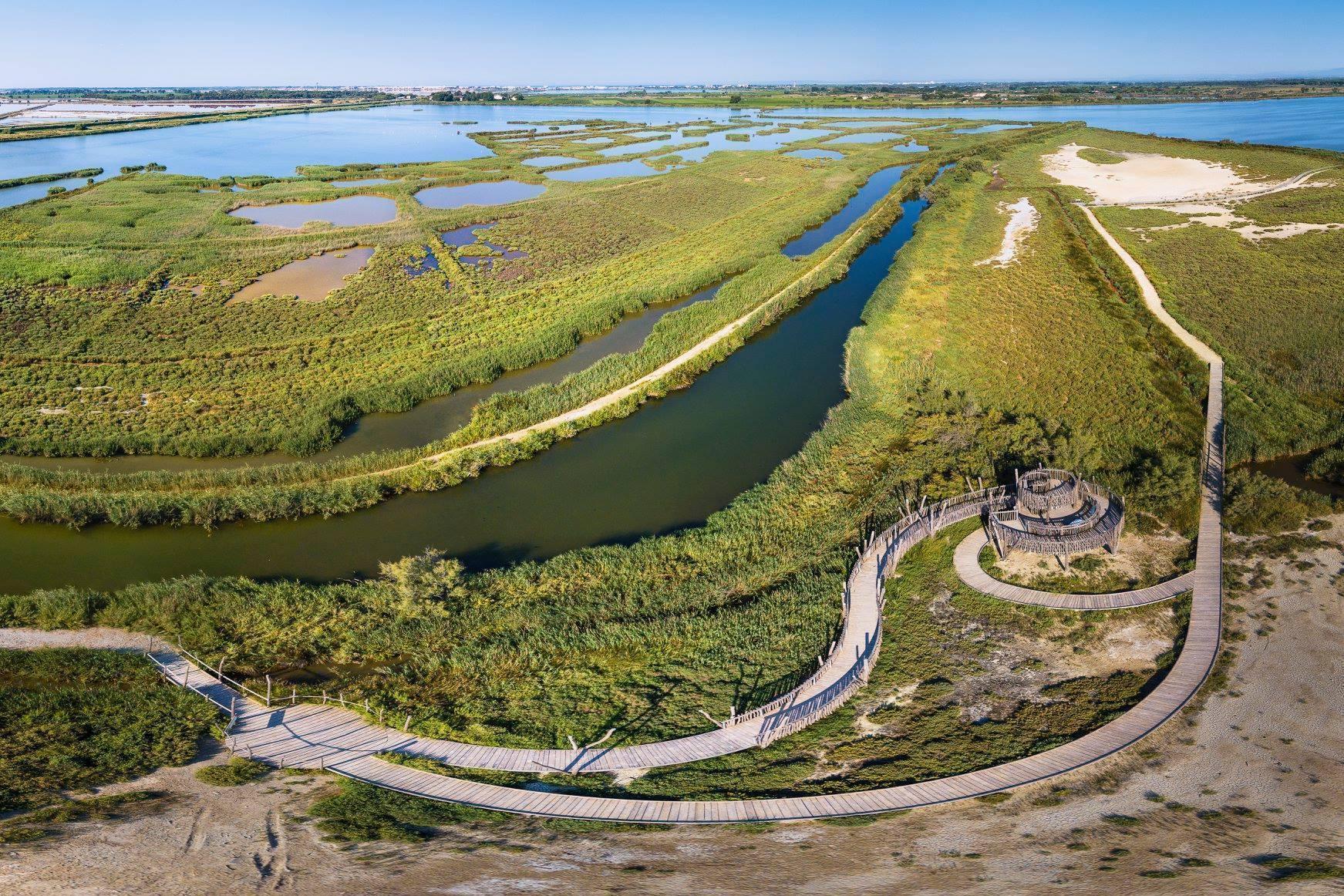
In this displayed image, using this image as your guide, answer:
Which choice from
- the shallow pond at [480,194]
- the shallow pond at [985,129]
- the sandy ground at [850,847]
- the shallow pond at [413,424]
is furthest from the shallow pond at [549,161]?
the sandy ground at [850,847]

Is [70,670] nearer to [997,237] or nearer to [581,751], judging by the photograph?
[581,751]

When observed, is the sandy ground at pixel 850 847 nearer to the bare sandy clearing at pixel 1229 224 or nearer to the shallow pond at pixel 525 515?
the shallow pond at pixel 525 515

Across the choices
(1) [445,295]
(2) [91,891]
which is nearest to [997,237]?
(1) [445,295]

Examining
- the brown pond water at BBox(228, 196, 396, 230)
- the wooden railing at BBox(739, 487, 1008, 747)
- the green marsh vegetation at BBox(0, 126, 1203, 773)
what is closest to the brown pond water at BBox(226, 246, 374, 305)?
the brown pond water at BBox(228, 196, 396, 230)

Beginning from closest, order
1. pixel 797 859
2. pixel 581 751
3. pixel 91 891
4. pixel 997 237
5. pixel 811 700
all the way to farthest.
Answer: pixel 91 891 → pixel 797 859 → pixel 581 751 → pixel 811 700 → pixel 997 237

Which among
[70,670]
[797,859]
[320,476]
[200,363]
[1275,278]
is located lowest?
[797,859]

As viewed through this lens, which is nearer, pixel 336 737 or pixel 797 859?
pixel 797 859

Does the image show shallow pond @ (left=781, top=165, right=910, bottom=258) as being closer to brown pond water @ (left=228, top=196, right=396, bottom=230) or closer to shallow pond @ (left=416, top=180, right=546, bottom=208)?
shallow pond @ (left=416, top=180, right=546, bottom=208)

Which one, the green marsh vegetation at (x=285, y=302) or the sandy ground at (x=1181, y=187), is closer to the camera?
the green marsh vegetation at (x=285, y=302)
